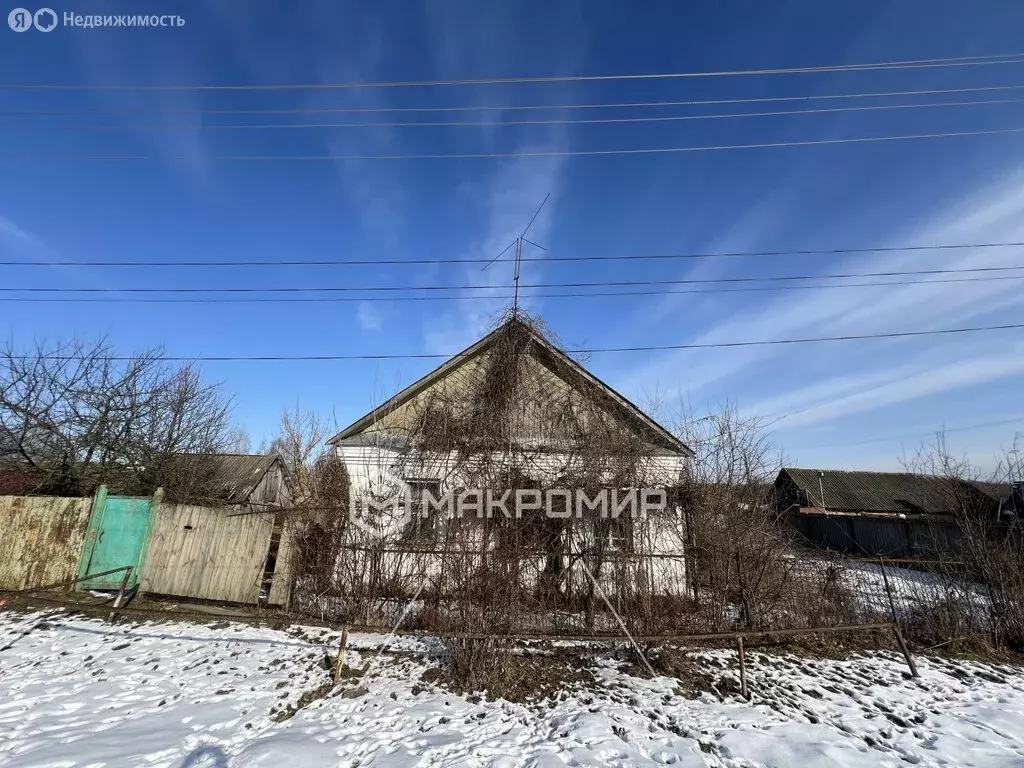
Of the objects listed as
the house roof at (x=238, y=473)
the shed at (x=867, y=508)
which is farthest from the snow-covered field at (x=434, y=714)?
the house roof at (x=238, y=473)

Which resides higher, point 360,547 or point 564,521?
point 564,521

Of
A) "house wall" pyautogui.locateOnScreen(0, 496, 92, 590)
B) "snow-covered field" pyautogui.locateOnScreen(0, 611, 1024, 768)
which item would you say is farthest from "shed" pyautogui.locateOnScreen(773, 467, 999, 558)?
"house wall" pyautogui.locateOnScreen(0, 496, 92, 590)

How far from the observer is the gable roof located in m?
9.99

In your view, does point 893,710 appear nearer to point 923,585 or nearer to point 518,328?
point 923,585

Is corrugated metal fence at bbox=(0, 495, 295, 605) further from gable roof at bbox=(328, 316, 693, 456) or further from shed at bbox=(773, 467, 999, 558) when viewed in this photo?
shed at bbox=(773, 467, 999, 558)

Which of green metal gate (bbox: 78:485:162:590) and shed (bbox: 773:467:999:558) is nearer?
green metal gate (bbox: 78:485:162:590)

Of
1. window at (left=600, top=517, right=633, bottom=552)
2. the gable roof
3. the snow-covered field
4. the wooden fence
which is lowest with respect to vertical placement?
the snow-covered field

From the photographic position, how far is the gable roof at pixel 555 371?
9.99 m

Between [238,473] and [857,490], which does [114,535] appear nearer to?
[238,473]

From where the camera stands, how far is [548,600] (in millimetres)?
7445

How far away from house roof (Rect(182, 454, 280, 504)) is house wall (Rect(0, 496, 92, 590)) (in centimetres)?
541

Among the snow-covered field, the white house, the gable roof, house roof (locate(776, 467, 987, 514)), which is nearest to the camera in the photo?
the snow-covered field

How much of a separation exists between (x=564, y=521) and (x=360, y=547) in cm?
371

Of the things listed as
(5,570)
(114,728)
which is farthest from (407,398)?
(5,570)
